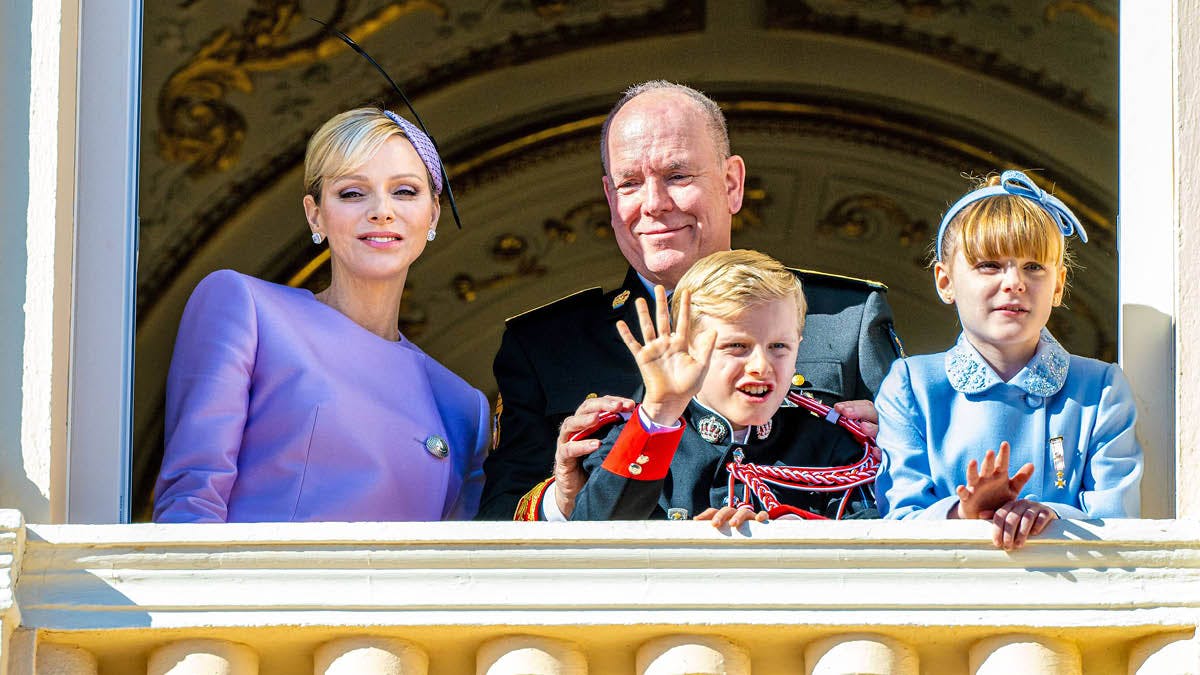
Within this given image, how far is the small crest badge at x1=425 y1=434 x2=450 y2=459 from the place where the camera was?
6344mm

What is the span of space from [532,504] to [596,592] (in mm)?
564

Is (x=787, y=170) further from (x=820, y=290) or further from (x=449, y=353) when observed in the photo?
(x=820, y=290)

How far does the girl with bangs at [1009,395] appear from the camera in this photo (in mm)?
5770

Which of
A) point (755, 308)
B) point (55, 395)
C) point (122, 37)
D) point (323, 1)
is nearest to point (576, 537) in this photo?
point (755, 308)

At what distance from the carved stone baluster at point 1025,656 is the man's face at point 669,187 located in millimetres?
1439

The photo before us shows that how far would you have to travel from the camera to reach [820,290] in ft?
21.9

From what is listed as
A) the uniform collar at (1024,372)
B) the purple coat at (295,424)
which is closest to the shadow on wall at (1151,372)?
the uniform collar at (1024,372)

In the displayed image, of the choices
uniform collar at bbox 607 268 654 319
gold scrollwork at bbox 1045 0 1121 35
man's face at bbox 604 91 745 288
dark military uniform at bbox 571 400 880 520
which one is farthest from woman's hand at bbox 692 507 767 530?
gold scrollwork at bbox 1045 0 1121 35

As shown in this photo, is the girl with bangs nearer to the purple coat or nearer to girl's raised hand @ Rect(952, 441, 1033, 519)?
girl's raised hand @ Rect(952, 441, 1033, 519)

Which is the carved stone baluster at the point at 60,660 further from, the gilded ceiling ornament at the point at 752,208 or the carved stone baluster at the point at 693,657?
the gilded ceiling ornament at the point at 752,208

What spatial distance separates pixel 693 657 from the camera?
5.47 m

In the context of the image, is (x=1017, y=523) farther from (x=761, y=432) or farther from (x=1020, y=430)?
(x=761, y=432)

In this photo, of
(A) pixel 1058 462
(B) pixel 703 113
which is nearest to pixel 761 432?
(A) pixel 1058 462

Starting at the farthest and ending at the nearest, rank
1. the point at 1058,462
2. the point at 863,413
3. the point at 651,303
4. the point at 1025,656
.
Answer: 1. the point at 651,303
2. the point at 863,413
3. the point at 1058,462
4. the point at 1025,656
